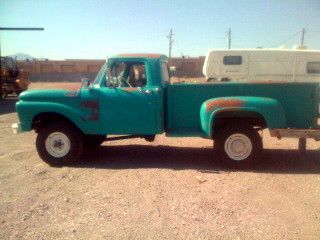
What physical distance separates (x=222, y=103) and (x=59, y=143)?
126 inches

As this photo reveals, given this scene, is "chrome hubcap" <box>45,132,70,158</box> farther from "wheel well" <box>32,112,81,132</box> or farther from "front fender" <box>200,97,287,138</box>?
"front fender" <box>200,97,287,138</box>

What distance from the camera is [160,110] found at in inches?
268

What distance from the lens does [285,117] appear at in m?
6.53

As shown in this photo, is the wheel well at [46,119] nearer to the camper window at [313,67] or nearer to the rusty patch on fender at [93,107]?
the rusty patch on fender at [93,107]

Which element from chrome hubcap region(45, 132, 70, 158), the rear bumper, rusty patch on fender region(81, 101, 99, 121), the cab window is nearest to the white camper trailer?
the cab window

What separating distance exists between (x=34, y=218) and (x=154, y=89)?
10.5 feet

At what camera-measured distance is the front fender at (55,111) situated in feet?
22.7

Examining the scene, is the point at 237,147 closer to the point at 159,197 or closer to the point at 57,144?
the point at 159,197

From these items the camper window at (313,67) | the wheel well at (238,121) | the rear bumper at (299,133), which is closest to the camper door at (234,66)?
the camper window at (313,67)

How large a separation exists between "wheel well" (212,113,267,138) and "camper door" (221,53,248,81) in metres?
8.13

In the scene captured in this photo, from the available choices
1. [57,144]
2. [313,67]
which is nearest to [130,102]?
[57,144]

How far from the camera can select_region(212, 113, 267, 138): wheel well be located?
21.4ft

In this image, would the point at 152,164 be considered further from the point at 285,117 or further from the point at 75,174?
the point at 285,117

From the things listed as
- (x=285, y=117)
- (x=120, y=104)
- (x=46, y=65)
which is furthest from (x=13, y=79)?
(x=46, y=65)
